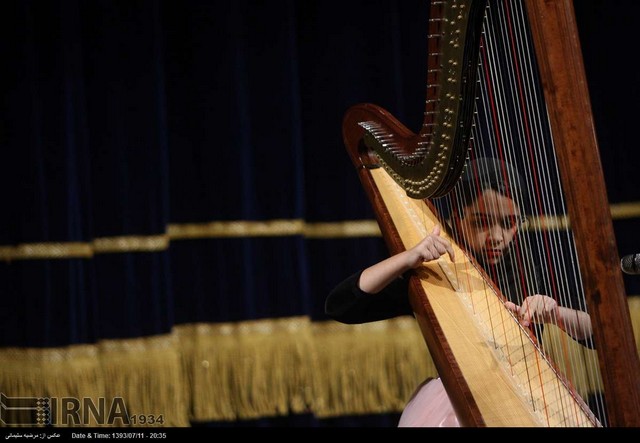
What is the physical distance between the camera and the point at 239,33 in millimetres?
2551

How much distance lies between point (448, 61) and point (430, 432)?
2.22 feet

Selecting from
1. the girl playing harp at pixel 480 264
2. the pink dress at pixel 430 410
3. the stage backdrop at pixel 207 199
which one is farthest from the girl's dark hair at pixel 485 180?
the stage backdrop at pixel 207 199

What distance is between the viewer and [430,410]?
4.98 feet

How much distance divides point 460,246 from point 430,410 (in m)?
0.42

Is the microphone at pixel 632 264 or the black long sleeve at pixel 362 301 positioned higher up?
the microphone at pixel 632 264

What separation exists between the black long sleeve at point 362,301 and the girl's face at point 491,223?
19cm

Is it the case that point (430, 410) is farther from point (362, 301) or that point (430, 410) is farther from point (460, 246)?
point (460, 246)

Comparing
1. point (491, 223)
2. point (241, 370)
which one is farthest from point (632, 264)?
point (241, 370)

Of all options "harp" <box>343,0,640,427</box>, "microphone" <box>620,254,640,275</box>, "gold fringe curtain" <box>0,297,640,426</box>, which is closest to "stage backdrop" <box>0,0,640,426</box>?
"gold fringe curtain" <box>0,297,640,426</box>

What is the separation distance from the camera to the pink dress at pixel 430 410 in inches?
57.1

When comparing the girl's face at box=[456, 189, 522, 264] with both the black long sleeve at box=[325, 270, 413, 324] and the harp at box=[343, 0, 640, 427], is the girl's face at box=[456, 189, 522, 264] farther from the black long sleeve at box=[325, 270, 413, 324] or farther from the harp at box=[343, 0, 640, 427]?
the black long sleeve at box=[325, 270, 413, 324]

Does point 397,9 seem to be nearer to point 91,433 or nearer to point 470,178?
point 470,178

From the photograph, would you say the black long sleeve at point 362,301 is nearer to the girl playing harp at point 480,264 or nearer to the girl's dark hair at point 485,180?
the girl playing harp at point 480,264

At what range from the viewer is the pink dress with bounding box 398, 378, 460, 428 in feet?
4.76
